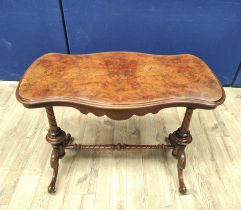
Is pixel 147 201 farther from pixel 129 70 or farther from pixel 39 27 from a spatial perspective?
pixel 39 27

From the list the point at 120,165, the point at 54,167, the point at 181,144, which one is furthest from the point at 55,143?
the point at 181,144

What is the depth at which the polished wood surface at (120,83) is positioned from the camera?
1.17 meters

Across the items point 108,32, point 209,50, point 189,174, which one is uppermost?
point 108,32

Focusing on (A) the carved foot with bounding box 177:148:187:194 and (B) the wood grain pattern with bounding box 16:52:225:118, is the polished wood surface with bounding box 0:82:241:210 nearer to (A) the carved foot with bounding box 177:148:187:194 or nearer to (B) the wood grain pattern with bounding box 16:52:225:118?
(A) the carved foot with bounding box 177:148:187:194

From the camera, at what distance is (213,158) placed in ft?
5.79

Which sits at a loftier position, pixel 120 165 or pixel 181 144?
pixel 181 144

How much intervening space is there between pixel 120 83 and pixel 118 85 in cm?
2

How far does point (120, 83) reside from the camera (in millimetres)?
1259

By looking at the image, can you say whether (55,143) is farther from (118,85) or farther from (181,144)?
(181,144)

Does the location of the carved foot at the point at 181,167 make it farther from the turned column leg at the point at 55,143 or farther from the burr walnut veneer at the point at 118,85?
the turned column leg at the point at 55,143

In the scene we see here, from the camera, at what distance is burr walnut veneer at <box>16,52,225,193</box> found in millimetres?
1170

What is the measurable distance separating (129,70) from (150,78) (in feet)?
0.45

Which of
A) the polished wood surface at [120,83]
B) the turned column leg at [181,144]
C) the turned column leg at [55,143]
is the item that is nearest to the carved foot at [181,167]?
the turned column leg at [181,144]

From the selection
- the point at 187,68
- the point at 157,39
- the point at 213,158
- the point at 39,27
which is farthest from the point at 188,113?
the point at 39,27
